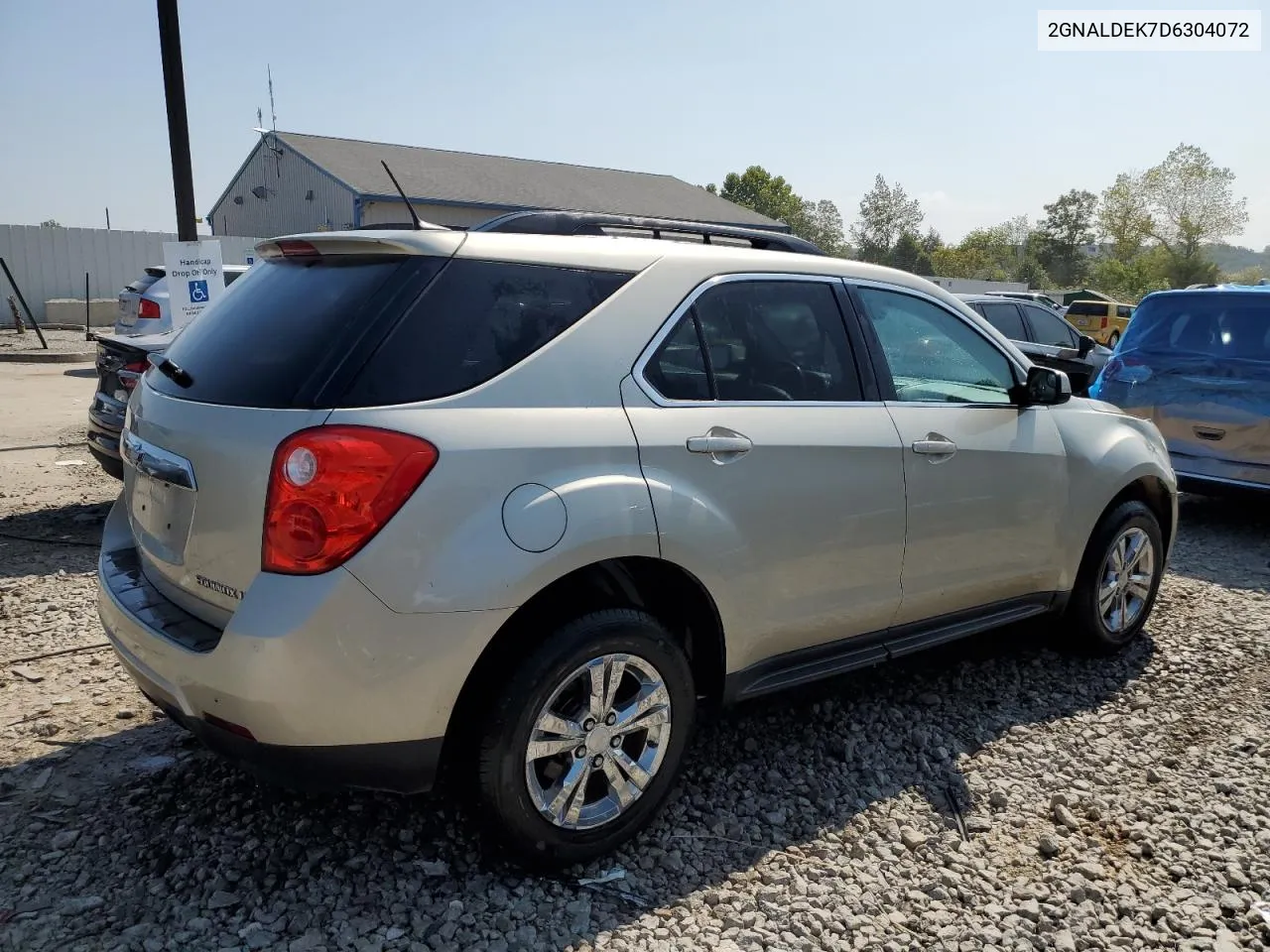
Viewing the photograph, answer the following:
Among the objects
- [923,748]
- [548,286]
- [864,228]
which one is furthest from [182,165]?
[864,228]

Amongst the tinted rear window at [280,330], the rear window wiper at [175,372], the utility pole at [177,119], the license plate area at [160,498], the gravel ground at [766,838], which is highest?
the utility pole at [177,119]

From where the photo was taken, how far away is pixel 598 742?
2803 mm

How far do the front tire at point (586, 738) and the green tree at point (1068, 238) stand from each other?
81.2 m

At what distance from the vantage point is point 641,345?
2.95 meters

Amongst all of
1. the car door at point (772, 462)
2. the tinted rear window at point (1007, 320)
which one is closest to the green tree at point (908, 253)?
the tinted rear window at point (1007, 320)

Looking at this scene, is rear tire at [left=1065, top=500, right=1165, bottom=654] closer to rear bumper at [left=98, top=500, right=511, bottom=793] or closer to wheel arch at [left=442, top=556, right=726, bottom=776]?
wheel arch at [left=442, top=556, right=726, bottom=776]

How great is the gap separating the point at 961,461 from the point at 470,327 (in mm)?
1990

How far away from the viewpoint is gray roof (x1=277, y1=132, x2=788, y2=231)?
1211 inches

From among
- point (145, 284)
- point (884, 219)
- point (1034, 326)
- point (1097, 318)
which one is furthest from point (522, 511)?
point (884, 219)

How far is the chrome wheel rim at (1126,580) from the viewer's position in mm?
4535

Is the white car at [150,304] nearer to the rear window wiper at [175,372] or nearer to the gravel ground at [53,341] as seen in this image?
the gravel ground at [53,341]

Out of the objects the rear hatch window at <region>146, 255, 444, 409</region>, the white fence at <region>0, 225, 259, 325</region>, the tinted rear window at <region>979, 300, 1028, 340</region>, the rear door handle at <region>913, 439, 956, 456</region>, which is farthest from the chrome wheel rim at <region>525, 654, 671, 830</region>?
the white fence at <region>0, 225, 259, 325</region>

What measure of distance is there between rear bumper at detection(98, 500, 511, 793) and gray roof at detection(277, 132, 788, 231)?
91.4ft

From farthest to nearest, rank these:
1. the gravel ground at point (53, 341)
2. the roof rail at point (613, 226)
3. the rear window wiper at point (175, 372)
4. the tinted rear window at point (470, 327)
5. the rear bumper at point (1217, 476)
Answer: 1. the gravel ground at point (53, 341)
2. the rear bumper at point (1217, 476)
3. the roof rail at point (613, 226)
4. the rear window wiper at point (175, 372)
5. the tinted rear window at point (470, 327)
